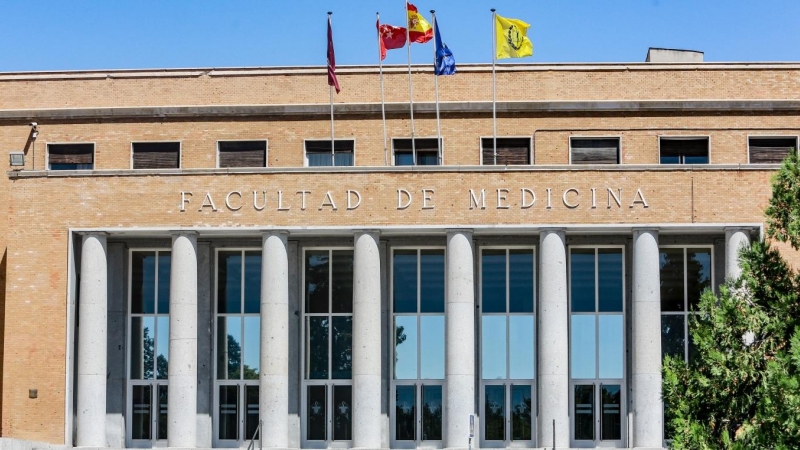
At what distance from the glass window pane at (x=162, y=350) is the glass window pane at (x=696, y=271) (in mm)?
15414

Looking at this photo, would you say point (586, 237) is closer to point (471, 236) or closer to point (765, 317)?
point (471, 236)

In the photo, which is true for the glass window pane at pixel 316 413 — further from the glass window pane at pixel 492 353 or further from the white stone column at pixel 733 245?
the white stone column at pixel 733 245

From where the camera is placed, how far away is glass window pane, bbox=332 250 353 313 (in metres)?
38.1

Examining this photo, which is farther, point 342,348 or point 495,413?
point 342,348

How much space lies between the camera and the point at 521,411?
37875 mm

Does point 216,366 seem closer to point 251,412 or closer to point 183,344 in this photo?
point 251,412

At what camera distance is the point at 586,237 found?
37.6 m

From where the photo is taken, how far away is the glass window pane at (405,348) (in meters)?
37.9

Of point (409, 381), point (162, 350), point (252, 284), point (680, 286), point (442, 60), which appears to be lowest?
point (409, 381)

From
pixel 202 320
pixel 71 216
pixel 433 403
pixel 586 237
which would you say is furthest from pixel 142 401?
pixel 586 237

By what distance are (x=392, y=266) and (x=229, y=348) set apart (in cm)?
543

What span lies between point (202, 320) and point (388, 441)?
6.51 meters

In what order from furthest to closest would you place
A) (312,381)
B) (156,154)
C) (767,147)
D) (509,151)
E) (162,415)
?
(156,154), (509,151), (767,147), (162,415), (312,381)

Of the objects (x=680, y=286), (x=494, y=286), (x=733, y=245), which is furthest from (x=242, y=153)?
(x=733, y=245)
